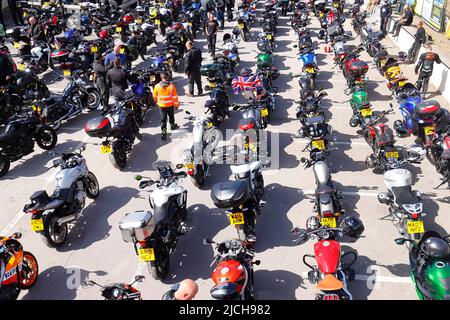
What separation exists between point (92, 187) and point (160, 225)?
2.71 meters

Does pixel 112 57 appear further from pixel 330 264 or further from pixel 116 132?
pixel 330 264

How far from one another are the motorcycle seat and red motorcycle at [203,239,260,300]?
101 cm

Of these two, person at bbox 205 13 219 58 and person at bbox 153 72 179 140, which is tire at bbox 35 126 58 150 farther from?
person at bbox 205 13 219 58

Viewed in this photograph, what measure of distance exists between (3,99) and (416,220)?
11477 mm

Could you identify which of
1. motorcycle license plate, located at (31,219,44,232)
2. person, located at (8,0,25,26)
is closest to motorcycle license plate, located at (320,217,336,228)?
motorcycle license plate, located at (31,219,44,232)

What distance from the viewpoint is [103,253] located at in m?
7.37

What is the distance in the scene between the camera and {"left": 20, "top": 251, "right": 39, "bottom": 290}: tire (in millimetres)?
6574

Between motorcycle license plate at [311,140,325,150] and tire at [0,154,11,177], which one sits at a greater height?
motorcycle license plate at [311,140,325,150]

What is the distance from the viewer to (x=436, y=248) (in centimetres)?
568

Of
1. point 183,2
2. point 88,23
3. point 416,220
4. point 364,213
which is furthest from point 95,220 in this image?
point 183,2

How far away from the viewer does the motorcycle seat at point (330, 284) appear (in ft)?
17.5

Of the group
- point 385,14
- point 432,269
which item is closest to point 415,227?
point 432,269
